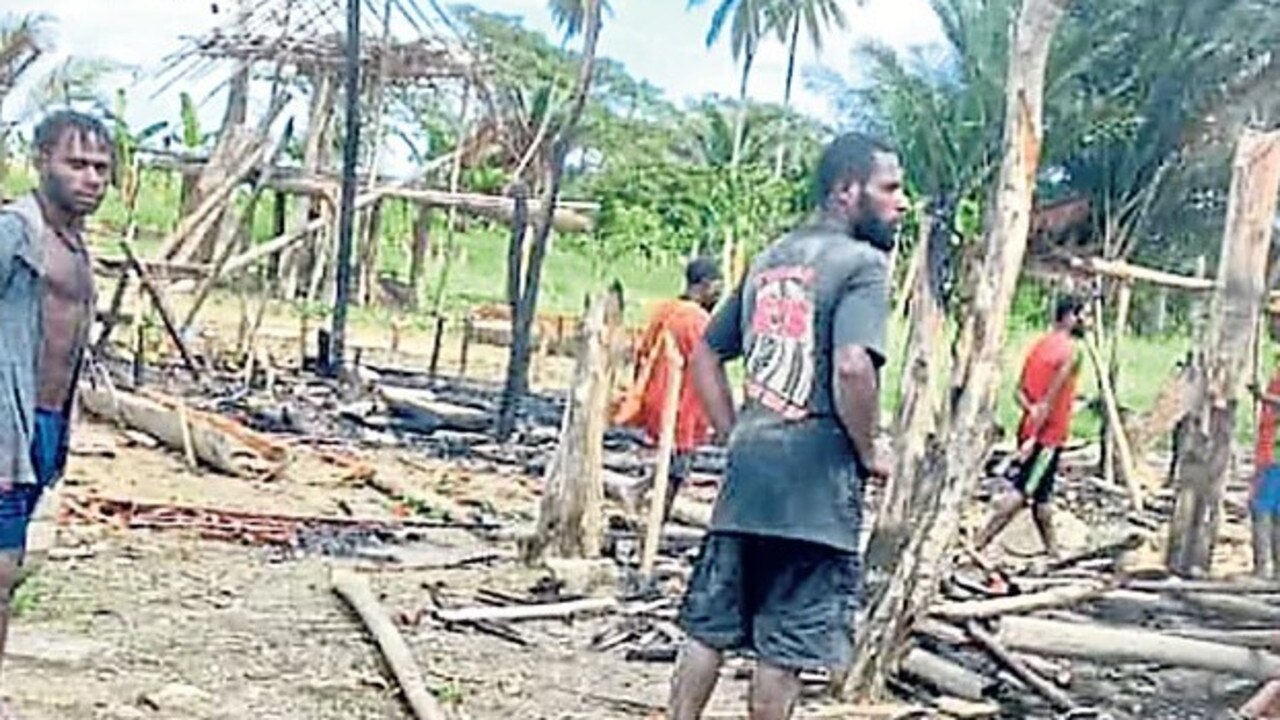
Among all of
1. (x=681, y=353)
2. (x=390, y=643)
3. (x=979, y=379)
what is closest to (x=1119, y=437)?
(x=681, y=353)

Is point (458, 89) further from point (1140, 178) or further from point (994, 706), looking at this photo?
point (994, 706)

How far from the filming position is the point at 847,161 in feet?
20.7

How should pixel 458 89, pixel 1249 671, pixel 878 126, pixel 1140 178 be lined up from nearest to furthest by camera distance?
pixel 1249 671, pixel 458 89, pixel 1140 178, pixel 878 126

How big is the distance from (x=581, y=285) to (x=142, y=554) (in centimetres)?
3157

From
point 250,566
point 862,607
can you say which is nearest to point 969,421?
point 862,607

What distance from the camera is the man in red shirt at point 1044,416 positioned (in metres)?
13.1

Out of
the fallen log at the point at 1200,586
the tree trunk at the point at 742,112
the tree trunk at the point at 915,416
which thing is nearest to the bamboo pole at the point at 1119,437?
the fallen log at the point at 1200,586

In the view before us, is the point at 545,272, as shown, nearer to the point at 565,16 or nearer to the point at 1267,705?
the point at 565,16

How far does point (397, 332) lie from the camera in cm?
3020

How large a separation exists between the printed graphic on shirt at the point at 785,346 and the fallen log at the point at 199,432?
375 inches

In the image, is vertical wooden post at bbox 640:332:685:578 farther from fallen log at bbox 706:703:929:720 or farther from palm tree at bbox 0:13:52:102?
palm tree at bbox 0:13:52:102

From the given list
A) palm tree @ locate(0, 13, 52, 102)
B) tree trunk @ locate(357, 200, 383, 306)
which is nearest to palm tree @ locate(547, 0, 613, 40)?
tree trunk @ locate(357, 200, 383, 306)

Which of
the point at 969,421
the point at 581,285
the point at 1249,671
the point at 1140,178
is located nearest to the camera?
the point at 969,421

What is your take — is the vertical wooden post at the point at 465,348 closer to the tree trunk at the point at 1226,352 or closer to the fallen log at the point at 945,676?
the tree trunk at the point at 1226,352
